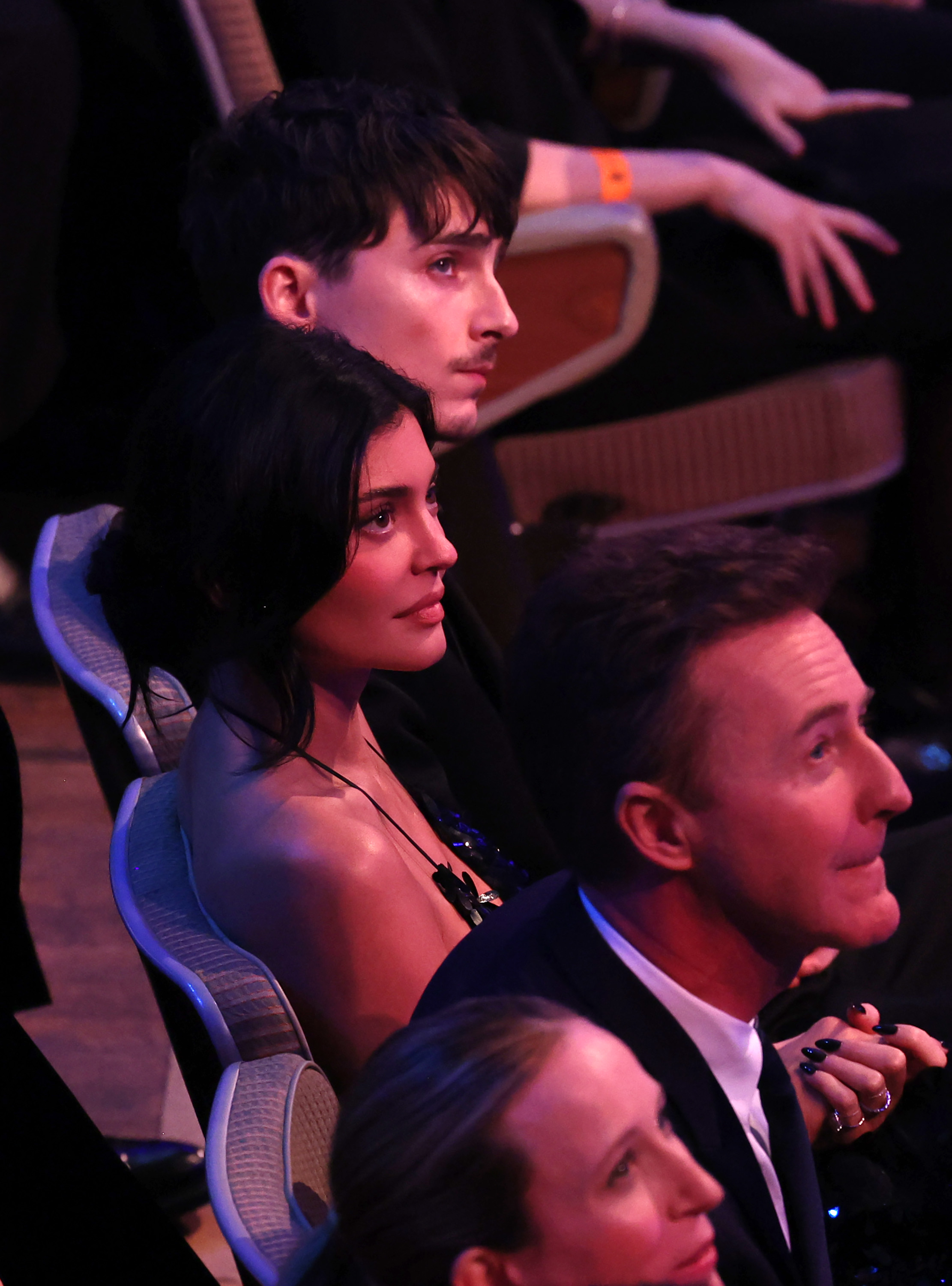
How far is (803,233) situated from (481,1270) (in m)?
1.86

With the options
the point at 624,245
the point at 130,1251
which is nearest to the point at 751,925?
the point at 130,1251

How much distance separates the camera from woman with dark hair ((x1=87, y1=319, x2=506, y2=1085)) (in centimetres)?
93

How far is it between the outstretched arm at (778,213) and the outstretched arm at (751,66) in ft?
1.13

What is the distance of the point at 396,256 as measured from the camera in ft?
4.18

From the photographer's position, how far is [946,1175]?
94 cm

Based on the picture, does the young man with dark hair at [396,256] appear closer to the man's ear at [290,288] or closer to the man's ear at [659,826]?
the man's ear at [290,288]

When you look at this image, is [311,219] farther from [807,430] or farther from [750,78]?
[750,78]

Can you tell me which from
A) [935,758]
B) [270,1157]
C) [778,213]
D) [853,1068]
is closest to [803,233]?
[778,213]

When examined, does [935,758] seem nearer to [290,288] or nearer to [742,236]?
[742,236]

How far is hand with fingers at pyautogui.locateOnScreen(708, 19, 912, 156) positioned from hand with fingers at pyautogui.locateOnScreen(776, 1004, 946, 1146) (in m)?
1.93

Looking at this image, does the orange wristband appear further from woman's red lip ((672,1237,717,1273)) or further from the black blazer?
woman's red lip ((672,1237,717,1273))

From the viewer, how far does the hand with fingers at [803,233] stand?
7.01ft

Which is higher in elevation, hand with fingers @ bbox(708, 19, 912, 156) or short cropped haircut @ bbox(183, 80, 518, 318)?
short cropped haircut @ bbox(183, 80, 518, 318)

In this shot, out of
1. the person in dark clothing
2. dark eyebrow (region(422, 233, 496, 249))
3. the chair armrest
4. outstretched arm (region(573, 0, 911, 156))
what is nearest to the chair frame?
dark eyebrow (region(422, 233, 496, 249))
